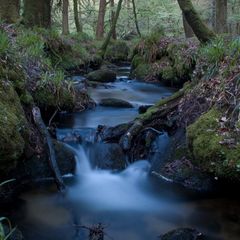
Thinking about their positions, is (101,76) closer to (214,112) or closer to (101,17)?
(214,112)

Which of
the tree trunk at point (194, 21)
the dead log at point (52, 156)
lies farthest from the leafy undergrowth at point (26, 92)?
the tree trunk at point (194, 21)

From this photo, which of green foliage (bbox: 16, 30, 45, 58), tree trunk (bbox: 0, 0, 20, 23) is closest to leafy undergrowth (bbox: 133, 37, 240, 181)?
green foliage (bbox: 16, 30, 45, 58)

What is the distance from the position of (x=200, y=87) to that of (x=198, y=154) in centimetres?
186

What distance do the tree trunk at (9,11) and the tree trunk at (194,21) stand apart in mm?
6377

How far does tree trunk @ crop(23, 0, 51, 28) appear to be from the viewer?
12883 millimetres

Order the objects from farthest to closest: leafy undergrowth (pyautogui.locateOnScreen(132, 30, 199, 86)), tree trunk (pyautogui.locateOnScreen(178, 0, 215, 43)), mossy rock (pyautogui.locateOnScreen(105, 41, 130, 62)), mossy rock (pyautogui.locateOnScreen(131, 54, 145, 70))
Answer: mossy rock (pyautogui.locateOnScreen(105, 41, 130, 62)) < mossy rock (pyautogui.locateOnScreen(131, 54, 145, 70)) < leafy undergrowth (pyautogui.locateOnScreen(132, 30, 199, 86)) < tree trunk (pyautogui.locateOnScreen(178, 0, 215, 43))

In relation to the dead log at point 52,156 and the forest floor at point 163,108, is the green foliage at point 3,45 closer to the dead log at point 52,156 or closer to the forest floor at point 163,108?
the forest floor at point 163,108

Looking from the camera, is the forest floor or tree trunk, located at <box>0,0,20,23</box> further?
tree trunk, located at <box>0,0,20,23</box>

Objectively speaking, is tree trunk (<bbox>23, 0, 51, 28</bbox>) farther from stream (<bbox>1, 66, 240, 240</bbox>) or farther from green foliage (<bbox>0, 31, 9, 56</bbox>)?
green foliage (<bbox>0, 31, 9, 56</bbox>)

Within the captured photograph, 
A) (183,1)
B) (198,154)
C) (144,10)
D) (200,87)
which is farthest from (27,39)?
(144,10)

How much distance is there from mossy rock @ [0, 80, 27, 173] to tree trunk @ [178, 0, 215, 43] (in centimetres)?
417

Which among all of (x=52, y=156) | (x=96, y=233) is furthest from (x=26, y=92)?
(x=96, y=233)

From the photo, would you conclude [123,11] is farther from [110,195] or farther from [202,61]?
[110,195]

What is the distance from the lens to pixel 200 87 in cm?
711
